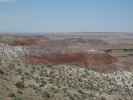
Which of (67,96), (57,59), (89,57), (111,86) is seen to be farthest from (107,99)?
(89,57)

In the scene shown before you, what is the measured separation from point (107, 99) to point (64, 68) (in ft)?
26.4

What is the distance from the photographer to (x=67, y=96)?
18094 millimetres

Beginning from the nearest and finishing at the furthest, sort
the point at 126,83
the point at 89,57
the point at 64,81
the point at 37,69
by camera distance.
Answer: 1. the point at 64,81
2. the point at 37,69
3. the point at 126,83
4. the point at 89,57

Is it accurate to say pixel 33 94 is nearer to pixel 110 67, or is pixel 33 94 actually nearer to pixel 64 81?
pixel 64 81

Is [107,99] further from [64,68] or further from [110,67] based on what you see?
[110,67]

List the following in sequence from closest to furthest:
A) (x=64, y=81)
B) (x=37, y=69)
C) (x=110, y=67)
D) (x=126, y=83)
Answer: (x=64, y=81) → (x=37, y=69) → (x=126, y=83) → (x=110, y=67)

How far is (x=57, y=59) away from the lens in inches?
1590

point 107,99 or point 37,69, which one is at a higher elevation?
point 37,69

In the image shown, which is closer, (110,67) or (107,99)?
(107,99)

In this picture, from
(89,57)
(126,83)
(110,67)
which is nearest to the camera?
(126,83)

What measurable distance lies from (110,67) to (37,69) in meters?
13.2

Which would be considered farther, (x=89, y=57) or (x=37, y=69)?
(x=89, y=57)

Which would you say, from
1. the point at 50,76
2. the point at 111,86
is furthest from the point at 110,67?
the point at 50,76

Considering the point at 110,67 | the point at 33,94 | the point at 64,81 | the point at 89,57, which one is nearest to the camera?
the point at 33,94
